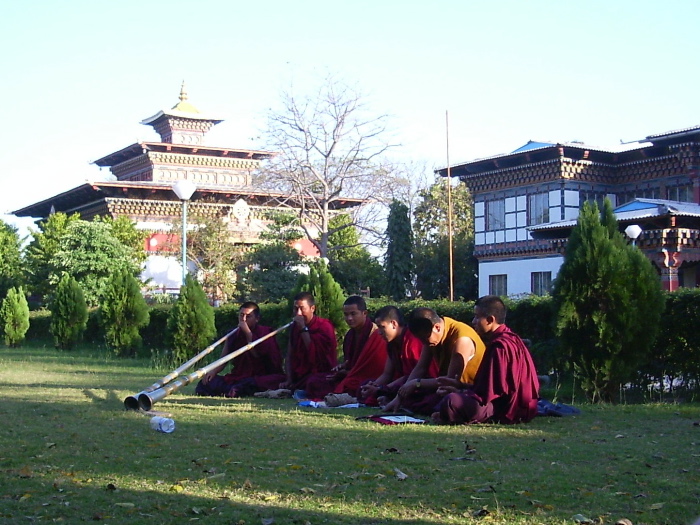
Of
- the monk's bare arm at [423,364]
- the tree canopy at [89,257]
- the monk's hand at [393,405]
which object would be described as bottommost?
the monk's hand at [393,405]

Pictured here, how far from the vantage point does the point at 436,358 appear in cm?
952

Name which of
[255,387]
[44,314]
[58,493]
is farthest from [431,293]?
[58,493]

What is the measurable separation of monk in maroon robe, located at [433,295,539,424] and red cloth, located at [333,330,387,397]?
243 cm

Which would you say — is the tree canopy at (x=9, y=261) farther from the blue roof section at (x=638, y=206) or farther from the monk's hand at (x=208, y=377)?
the monk's hand at (x=208, y=377)

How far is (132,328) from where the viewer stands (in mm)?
21750

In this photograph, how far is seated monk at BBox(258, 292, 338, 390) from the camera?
1165 cm

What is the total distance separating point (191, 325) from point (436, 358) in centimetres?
914

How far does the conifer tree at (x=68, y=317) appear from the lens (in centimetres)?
2461

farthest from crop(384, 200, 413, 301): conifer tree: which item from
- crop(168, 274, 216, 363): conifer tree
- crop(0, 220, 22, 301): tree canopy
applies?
crop(168, 274, 216, 363): conifer tree

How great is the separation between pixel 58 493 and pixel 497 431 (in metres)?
3.86

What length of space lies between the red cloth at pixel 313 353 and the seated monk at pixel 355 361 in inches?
12.1

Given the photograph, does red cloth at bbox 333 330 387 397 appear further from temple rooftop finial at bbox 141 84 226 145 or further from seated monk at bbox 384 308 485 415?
temple rooftop finial at bbox 141 84 226 145

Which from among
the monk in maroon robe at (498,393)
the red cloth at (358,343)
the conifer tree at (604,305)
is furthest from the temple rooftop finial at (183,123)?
the monk in maroon robe at (498,393)

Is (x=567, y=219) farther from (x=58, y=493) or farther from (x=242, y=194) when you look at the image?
(x=58, y=493)
